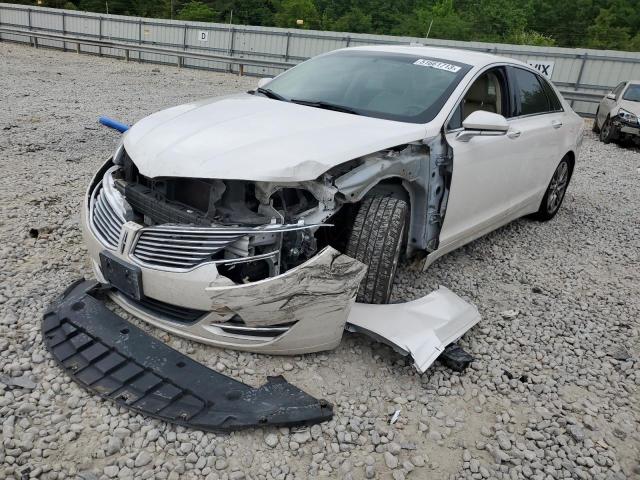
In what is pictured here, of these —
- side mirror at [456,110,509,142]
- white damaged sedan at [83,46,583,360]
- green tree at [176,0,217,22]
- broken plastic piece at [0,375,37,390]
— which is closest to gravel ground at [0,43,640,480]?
broken plastic piece at [0,375,37,390]

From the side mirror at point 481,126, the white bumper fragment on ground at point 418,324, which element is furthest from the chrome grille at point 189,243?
the side mirror at point 481,126

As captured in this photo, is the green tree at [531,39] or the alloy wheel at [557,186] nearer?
the alloy wheel at [557,186]

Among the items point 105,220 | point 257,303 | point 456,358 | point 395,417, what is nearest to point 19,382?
point 105,220

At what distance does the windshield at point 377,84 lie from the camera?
3.53 metres

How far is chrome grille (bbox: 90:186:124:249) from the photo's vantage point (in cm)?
282

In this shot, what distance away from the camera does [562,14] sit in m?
51.6

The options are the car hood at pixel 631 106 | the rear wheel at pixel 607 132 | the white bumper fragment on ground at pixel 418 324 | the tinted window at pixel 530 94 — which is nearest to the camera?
the white bumper fragment on ground at pixel 418 324

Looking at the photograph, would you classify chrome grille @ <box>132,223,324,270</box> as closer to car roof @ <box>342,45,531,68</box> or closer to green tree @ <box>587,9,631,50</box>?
car roof @ <box>342,45,531,68</box>

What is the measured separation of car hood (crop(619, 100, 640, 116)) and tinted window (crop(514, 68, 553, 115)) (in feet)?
23.3

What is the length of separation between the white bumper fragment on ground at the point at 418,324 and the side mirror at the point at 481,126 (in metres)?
1.08

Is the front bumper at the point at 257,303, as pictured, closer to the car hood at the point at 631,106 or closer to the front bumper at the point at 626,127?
the front bumper at the point at 626,127

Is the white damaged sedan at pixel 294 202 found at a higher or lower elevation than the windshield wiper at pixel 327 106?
lower

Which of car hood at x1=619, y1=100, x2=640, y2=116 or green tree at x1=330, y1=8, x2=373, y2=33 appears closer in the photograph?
car hood at x1=619, y1=100, x2=640, y2=116

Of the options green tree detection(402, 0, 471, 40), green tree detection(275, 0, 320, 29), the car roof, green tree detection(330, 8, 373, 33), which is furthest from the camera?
green tree detection(275, 0, 320, 29)
